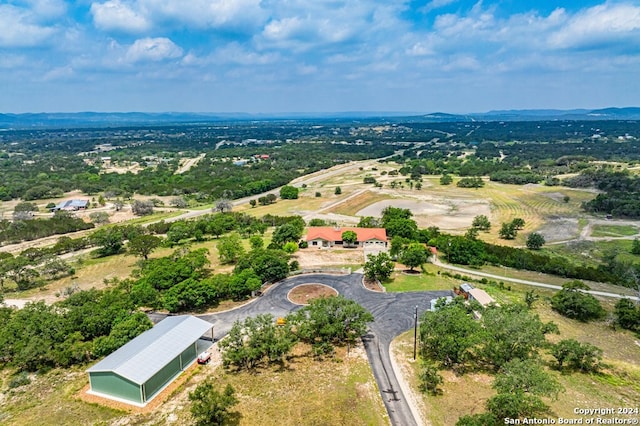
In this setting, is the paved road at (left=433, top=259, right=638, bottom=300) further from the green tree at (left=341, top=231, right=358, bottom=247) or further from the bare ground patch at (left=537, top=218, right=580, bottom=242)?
the bare ground patch at (left=537, top=218, right=580, bottom=242)

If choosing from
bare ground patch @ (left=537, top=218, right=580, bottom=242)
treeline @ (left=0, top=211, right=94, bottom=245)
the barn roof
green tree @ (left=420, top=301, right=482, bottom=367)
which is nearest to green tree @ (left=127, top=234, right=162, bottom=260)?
the barn roof

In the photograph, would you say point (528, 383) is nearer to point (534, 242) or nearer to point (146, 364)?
point (146, 364)

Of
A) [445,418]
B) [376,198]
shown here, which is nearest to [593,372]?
[445,418]

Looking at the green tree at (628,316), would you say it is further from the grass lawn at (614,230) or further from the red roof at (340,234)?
the grass lawn at (614,230)

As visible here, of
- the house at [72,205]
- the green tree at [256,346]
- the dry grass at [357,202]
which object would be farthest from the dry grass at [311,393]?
the house at [72,205]

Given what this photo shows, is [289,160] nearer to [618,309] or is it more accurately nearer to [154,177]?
[154,177]

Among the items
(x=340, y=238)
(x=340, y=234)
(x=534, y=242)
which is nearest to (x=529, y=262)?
(x=534, y=242)
